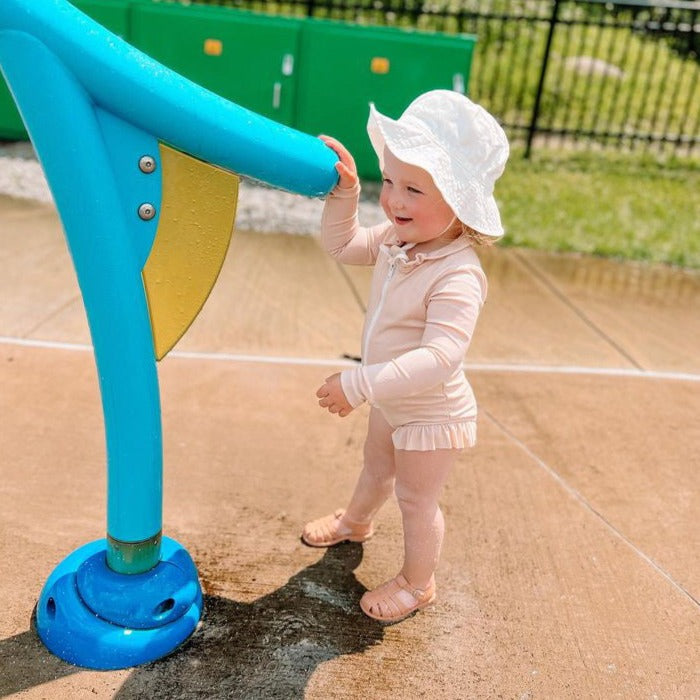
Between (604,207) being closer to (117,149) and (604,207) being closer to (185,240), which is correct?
(185,240)

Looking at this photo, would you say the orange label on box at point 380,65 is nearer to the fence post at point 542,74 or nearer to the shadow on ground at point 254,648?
the fence post at point 542,74

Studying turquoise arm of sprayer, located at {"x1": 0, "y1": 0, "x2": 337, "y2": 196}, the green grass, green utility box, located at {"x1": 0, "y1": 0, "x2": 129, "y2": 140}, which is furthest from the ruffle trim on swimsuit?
green utility box, located at {"x1": 0, "y1": 0, "x2": 129, "y2": 140}

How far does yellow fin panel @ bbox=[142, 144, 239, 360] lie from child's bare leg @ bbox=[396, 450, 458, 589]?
71cm

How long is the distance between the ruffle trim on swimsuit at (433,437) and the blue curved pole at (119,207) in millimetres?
637

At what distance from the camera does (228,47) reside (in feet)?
23.7

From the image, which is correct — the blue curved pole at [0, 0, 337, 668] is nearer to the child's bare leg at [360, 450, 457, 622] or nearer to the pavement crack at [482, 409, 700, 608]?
the child's bare leg at [360, 450, 457, 622]

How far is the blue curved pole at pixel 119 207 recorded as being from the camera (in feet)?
6.27

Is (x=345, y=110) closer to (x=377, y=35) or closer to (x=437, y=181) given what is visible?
(x=377, y=35)

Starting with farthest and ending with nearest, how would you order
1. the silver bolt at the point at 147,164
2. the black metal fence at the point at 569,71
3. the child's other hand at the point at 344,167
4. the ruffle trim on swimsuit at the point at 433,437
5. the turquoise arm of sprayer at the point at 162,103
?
the black metal fence at the point at 569,71 → the ruffle trim on swimsuit at the point at 433,437 → the child's other hand at the point at 344,167 → the silver bolt at the point at 147,164 → the turquoise arm of sprayer at the point at 162,103

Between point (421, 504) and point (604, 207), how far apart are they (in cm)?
562

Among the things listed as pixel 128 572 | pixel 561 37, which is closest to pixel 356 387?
pixel 128 572

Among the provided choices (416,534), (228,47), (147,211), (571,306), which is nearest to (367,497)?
(416,534)

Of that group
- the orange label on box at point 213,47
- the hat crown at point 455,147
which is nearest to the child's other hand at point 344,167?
the hat crown at point 455,147

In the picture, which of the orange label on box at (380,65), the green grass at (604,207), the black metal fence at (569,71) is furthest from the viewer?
the black metal fence at (569,71)
